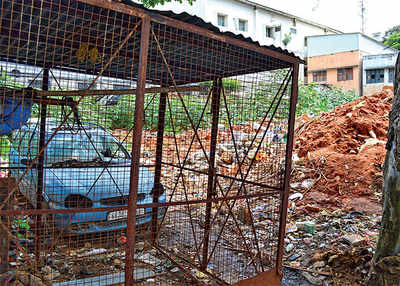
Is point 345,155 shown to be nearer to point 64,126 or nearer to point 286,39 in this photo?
point 64,126

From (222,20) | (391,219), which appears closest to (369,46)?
(222,20)

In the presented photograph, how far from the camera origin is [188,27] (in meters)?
2.99

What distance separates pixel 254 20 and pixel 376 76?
33.8ft

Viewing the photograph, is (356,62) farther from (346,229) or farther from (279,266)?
(279,266)

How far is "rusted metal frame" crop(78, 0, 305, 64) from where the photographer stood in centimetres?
253

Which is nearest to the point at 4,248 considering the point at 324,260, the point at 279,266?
the point at 279,266

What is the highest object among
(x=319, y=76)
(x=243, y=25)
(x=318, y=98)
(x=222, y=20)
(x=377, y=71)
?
(x=243, y=25)

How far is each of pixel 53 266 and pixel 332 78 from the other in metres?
26.0

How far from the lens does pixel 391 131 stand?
3334 mm

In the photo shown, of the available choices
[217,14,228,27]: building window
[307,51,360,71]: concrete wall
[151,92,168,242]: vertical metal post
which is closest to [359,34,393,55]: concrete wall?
[307,51,360,71]: concrete wall

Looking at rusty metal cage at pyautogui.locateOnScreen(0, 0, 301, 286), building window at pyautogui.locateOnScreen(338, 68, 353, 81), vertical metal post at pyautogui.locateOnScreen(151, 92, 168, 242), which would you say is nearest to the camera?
rusty metal cage at pyautogui.locateOnScreen(0, 0, 301, 286)

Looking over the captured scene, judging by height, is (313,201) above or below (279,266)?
above

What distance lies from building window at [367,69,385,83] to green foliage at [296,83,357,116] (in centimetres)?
498

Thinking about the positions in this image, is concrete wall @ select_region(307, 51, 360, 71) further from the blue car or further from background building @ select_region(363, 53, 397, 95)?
the blue car
